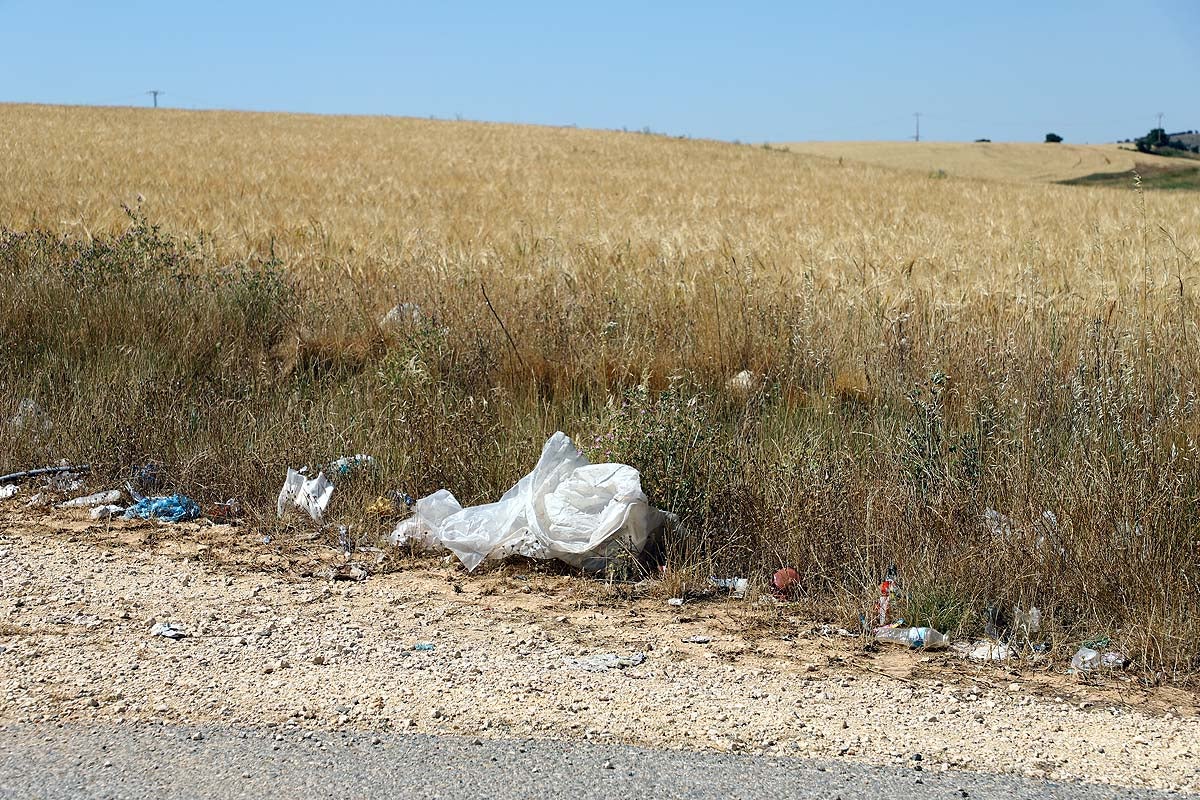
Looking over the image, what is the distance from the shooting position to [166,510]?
17.3 ft

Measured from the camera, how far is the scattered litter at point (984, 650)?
12.4 ft

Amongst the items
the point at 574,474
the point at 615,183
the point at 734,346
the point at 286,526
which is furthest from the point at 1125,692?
the point at 615,183

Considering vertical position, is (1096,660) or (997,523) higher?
(997,523)

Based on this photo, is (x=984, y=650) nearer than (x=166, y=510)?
Yes

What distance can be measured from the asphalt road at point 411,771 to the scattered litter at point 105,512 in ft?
7.38

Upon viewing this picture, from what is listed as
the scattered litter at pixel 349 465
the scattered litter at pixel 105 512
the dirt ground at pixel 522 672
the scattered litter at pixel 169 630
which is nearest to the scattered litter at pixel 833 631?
the dirt ground at pixel 522 672

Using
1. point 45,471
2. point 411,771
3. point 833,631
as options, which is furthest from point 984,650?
point 45,471

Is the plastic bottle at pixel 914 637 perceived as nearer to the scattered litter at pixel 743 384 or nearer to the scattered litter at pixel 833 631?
the scattered litter at pixel 833 631

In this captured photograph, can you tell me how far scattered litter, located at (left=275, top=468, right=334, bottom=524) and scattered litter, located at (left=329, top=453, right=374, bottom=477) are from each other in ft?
0.34

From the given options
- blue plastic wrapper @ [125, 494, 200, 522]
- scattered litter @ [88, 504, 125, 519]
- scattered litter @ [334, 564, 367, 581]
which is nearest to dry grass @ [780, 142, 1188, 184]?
blue plastic wrapper @ [125, 494, 200, 522]

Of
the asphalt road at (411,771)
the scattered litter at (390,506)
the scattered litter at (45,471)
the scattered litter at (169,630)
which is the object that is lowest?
the asphalt road at (411,771)

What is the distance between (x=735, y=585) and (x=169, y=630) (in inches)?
81.6

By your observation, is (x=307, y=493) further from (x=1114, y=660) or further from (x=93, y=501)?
(x=1114, y=660)

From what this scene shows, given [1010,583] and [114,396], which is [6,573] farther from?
[1010,583]
